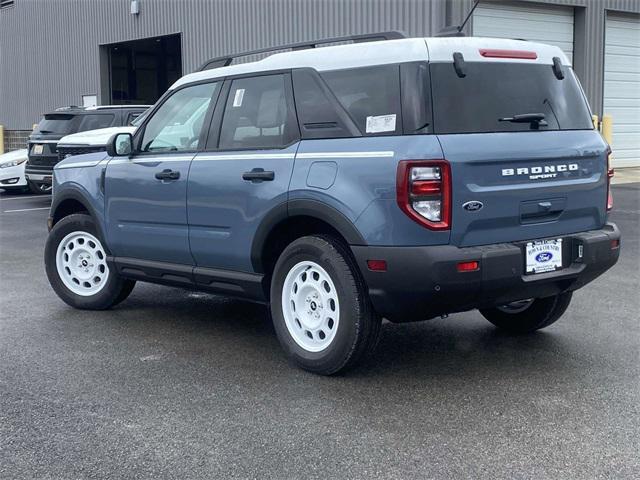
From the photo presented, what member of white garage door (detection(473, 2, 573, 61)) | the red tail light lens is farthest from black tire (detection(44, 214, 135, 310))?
white garage door (detection(473, 2, 573, 61))

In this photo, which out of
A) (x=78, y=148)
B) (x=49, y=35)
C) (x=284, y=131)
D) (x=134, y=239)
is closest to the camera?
(x=284, y=131)

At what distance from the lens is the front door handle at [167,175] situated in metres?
5.72

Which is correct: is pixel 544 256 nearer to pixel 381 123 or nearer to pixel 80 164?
pixel 381 123

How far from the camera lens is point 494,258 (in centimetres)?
446

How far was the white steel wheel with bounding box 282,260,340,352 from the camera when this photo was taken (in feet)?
16.0

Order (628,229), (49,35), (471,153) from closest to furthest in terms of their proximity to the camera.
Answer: (471,153), (628,229), (49,35)

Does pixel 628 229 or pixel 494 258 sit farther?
pixel 628 229

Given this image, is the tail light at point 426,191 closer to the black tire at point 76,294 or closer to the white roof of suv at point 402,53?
the white roof of suv at point 402,53

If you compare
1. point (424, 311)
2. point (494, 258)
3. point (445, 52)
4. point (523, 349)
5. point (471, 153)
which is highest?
point (445, 52)

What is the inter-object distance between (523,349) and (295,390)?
1.66 m

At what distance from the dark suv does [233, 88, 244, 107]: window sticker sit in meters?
9.59

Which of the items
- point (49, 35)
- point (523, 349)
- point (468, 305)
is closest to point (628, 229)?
point (523, 349)

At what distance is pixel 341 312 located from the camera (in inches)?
185

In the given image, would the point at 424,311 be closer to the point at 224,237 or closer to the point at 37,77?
the point at 224,237
